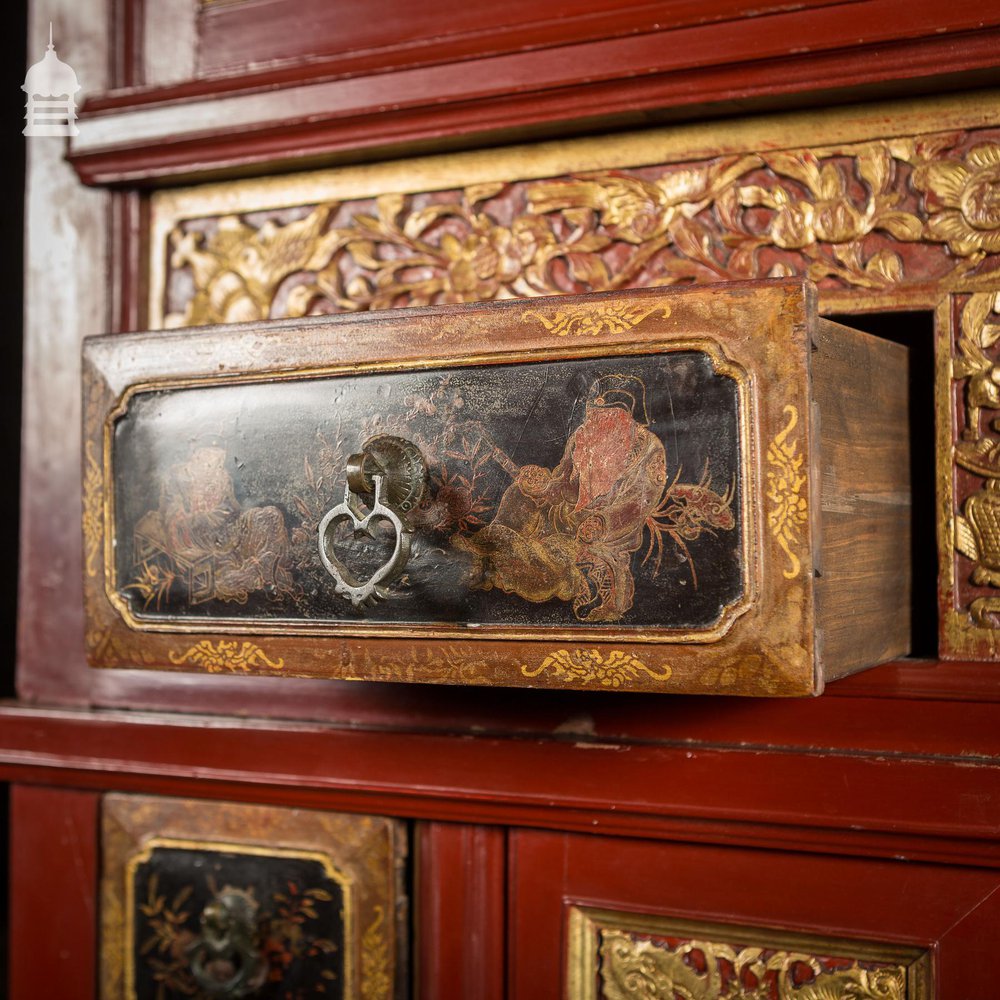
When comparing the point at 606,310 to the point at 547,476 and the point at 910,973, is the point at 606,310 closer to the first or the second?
the point at 547,476

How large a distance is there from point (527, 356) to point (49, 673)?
0.57 metres

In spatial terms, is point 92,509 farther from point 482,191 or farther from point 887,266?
point 887,266

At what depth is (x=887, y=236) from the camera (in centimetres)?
85

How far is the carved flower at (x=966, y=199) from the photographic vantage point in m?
0.82

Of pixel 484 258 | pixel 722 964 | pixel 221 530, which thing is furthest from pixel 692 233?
pixel 722 964

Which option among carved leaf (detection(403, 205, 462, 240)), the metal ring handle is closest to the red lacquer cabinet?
carved leaf (detection(403, 205, 462, 240))

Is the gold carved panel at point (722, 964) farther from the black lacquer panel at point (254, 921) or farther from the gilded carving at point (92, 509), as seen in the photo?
the gilded carving at point (92, 509)

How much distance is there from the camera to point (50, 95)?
1062mm

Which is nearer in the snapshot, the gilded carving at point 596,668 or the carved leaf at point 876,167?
the gilded carving at point 596,668

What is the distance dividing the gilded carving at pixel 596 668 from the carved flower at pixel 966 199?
366mm

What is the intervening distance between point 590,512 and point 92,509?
1.15ft

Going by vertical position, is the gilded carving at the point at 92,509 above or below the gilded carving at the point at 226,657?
above

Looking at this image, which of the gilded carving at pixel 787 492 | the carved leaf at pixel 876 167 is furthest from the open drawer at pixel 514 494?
the carved leaf at pixel 876 167

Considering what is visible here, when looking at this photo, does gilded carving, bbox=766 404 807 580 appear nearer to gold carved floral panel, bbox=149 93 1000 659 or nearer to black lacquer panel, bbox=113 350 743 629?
black lacquer panel, bbox=113 350 743 629
